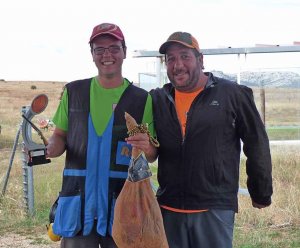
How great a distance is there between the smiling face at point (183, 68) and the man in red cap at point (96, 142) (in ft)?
0.89

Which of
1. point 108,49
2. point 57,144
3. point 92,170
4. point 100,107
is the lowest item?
point 92,170

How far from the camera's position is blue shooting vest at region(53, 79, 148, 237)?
10.8ft

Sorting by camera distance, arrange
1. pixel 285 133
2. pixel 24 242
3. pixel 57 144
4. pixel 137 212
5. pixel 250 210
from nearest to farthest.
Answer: pixel 137 212 → pixel 57 144 → pixel 24 242 → pixel 250 210 → pixel 285 133

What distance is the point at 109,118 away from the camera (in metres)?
3.33

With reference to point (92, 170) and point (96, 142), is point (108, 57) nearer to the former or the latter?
point (96, 142)

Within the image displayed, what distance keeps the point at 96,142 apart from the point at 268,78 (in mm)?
8220

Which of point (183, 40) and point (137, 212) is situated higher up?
point (183, 40)

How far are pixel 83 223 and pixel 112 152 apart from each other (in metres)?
0.47

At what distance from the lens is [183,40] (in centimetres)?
331

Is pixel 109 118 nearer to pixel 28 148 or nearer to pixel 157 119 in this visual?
pixel 157 119

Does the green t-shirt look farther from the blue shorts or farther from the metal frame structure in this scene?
the metal frame structure

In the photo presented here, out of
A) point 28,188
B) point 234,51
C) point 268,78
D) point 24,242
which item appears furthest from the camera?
point 268,78

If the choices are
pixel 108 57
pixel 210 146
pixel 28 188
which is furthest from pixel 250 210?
pixel 108 57

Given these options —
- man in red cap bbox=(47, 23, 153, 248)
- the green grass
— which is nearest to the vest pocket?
man in red cap bbox=(47, 23, 153, 248)
